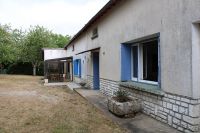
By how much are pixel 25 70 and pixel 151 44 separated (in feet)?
125

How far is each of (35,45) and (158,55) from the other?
34403 mm

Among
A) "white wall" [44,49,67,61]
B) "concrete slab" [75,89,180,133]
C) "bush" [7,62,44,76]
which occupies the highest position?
"white wall" [44,49,67,61]

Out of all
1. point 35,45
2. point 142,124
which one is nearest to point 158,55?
point 142,124

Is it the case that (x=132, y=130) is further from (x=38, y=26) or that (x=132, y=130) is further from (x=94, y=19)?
(x=38, y=26)

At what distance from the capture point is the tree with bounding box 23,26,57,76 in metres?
39.2

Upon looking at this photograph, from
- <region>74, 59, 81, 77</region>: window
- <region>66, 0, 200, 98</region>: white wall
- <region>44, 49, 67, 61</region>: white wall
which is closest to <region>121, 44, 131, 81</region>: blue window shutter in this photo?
<region>66, 0, 200, 98</region>: white wall

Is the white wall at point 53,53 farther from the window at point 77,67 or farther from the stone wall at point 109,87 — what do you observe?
the stone wall at point 109,87

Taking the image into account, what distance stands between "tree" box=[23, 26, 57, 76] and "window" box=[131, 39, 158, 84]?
31280 millimetres

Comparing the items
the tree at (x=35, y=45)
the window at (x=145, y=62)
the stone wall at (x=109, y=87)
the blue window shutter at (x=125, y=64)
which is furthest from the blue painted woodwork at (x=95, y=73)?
the tree at (x=35, y=45)

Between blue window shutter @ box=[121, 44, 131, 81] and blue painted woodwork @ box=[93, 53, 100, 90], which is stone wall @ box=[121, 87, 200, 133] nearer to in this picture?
blue window shutter @ box=[121, 44, 131, 81]

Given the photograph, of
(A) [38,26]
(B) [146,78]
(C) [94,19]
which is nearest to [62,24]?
(A) [38,26]

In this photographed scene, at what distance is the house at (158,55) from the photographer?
5.65 m

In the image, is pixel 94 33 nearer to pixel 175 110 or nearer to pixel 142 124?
pixel 142 124

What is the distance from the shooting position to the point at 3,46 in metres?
31.8
